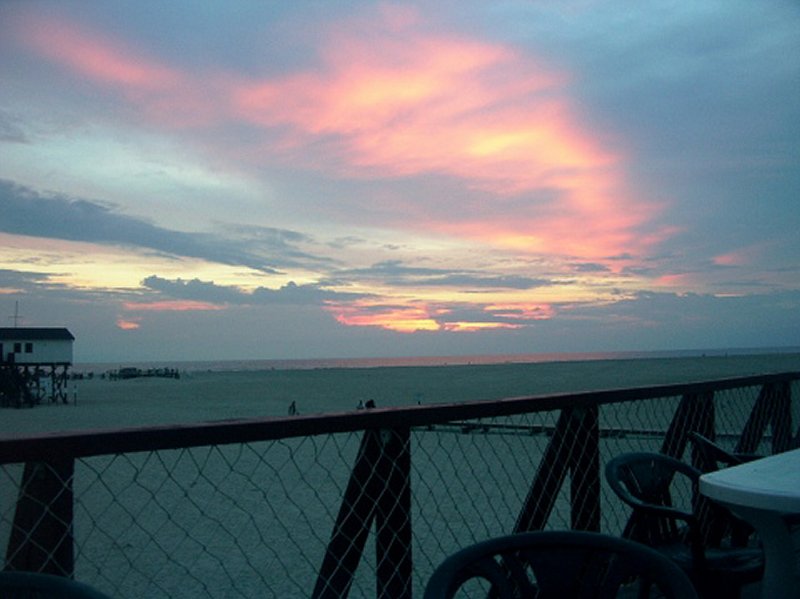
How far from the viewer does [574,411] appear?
331cm

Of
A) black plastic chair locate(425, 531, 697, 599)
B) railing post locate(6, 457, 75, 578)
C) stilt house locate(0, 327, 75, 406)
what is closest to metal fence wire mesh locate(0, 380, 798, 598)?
railing post locate(6, 457, 75, 578)

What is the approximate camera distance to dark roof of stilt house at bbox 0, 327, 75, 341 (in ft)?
160

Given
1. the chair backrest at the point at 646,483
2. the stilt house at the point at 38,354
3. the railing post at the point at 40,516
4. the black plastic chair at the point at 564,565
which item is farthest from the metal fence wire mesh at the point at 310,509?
the stilt house at the point at 38,354

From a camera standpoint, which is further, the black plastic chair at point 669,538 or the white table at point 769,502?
the black plastic chair at point 669,538

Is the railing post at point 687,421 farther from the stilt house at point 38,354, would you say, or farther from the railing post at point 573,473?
the stilt house at point 38,354

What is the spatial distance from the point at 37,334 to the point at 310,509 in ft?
151

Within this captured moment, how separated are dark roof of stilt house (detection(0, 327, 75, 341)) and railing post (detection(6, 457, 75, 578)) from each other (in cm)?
5201

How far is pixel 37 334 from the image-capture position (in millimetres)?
49594

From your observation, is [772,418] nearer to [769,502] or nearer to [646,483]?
[646,483]

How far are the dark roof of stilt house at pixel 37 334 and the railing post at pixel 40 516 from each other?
52.0 meters

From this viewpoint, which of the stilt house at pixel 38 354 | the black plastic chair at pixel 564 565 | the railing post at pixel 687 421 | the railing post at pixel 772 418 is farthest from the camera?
the stilt house at pixel 38 354

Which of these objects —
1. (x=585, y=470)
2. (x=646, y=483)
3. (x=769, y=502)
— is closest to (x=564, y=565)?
(x=769, y=502)

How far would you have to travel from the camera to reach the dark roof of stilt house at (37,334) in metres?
48.9

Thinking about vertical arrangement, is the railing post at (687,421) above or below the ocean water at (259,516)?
above
